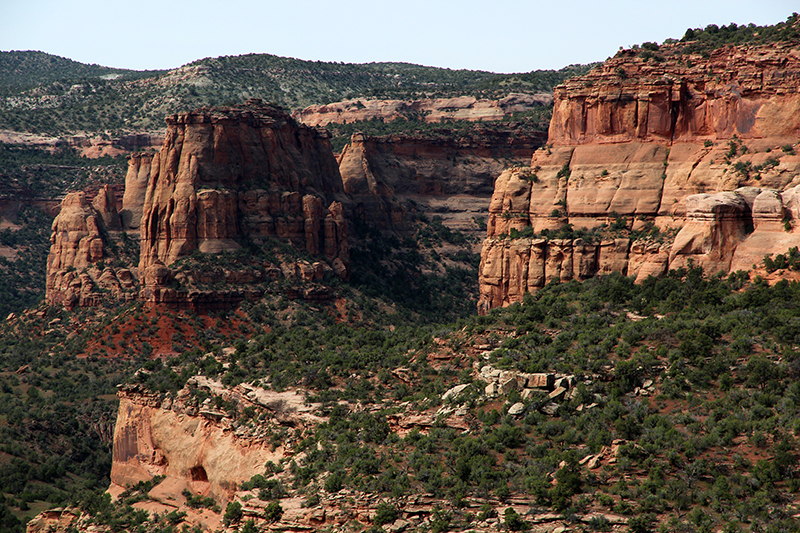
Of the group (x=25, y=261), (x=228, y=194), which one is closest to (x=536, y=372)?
(x=228, y=194)

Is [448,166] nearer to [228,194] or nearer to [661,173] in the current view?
[228,194]

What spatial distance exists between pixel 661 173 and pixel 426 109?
13003 cm

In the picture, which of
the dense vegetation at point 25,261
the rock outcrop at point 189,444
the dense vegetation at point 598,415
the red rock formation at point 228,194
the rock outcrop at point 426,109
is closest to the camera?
the dense vegetation at point 598,415

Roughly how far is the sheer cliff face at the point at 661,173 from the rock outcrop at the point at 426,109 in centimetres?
11296

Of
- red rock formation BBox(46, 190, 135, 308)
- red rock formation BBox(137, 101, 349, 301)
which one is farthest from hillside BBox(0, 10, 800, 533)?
red rock formation BBox(46, 190, 135, 308)

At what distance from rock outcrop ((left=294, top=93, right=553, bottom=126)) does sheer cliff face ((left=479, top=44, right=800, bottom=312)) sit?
113m

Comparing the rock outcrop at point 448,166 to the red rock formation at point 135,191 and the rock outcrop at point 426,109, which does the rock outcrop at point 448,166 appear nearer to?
the rock outcrop at point 426,109

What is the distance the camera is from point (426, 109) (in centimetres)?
18988

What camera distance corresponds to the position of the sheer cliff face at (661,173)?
5566cm

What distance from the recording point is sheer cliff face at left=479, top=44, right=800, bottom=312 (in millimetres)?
55656

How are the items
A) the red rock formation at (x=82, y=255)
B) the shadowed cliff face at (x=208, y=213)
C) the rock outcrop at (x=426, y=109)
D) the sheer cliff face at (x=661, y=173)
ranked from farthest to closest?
the rock outcrop at (x=426, y=109)
the red rock formation at (x=82, y=255)
the shadowed cliff face at (x=208, y=213)
the sheer cliff face at (x=661, y=173)

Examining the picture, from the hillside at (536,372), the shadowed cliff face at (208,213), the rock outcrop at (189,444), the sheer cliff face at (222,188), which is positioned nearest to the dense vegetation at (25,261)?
the shadowed cliff face at (208,213)

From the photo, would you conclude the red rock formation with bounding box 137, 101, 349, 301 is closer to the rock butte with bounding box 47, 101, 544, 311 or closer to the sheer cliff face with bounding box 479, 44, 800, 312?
the rock butte with bounding box 47, 101, 544, 311

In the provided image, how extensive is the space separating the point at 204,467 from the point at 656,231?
29.0m
